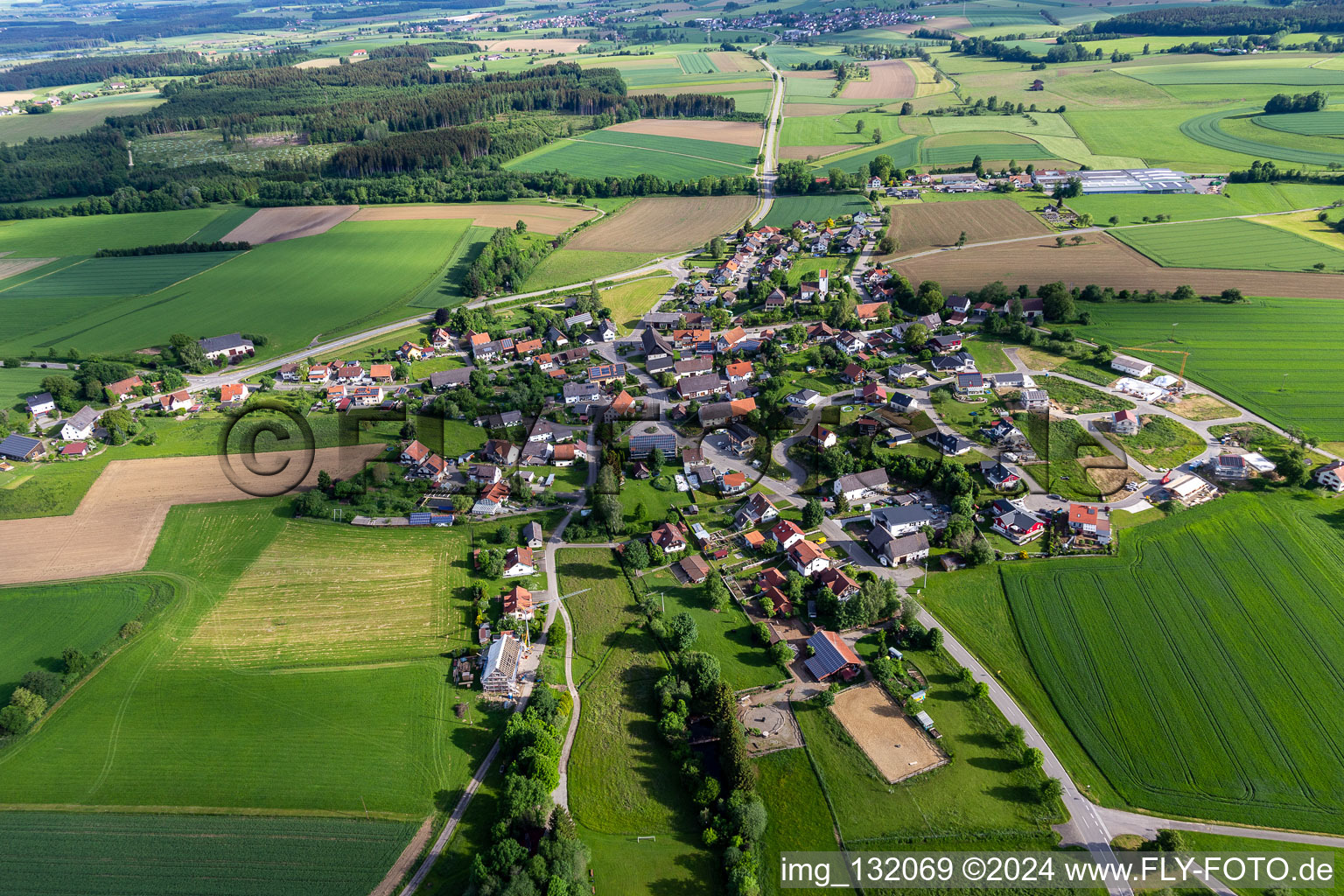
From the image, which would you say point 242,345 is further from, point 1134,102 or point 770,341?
point 1134,102

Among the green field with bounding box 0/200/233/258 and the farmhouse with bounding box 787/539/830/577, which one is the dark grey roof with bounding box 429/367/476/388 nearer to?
the farmhouse with bounding box 787/539/830/577

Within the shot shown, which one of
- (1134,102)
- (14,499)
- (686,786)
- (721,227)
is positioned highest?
(1134,102)

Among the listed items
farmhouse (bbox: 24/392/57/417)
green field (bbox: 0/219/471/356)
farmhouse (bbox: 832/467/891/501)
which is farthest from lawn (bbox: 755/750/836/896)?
farmhouse (bbox: 24/392/57/417)

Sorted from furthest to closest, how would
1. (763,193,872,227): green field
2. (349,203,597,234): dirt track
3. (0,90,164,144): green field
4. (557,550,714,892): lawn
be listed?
1. (0,90,164,144): green field
2. (349,203,597,234): dirt track
3. (763,193,872,227): green field
4. (557,550,714,892): lawn


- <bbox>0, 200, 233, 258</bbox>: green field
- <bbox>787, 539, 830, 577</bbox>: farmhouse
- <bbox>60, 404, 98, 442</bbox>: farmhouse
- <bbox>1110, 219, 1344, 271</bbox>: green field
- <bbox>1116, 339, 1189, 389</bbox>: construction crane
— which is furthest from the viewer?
<bbox>0, 200, 233, 258</bbox>: green field

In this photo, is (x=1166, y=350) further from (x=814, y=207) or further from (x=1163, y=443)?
(x=814, y=207)

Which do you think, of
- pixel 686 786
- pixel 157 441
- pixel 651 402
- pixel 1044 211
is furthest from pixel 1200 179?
pixel 157 441

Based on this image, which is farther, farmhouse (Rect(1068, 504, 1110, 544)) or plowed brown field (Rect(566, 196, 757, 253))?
plowed brown field (Rect(566, 196, 757, 253))

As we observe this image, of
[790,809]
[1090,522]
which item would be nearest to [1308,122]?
[1090,522]

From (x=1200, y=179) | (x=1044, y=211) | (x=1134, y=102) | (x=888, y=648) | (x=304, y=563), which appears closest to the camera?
(x=888, y=648)
